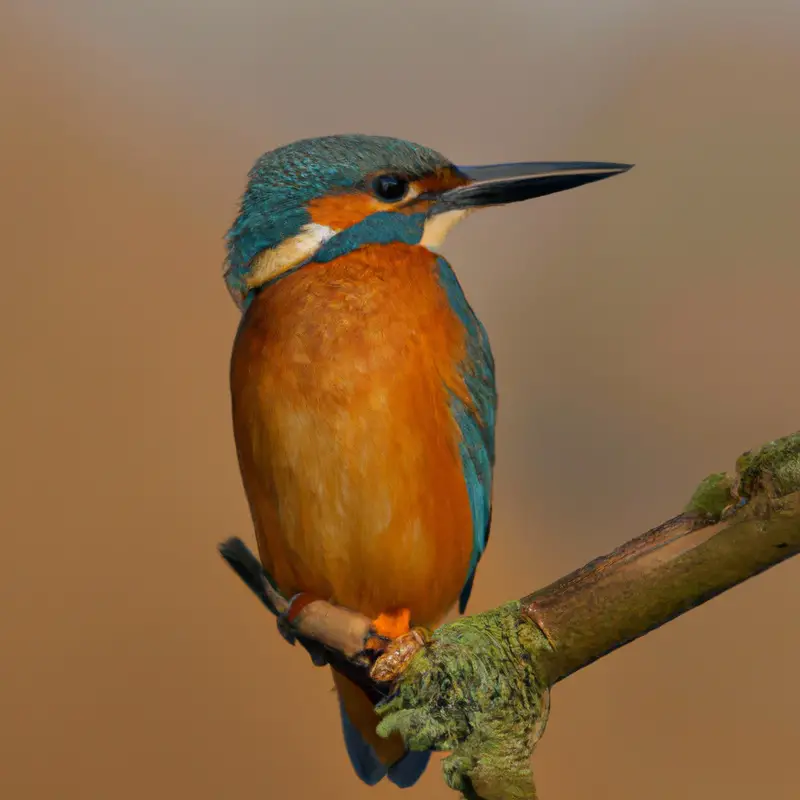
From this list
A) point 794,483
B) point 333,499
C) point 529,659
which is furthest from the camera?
point 333,499

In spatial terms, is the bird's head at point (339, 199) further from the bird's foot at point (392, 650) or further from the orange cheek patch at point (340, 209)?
the bird's foot at point (392, 650)

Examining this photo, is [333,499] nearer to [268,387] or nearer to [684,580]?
[268,387]

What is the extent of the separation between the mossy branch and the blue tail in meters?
0.16

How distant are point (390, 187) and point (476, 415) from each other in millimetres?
218

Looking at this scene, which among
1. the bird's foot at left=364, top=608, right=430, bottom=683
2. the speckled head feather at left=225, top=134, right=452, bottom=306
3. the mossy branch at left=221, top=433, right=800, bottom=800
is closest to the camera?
the mossy branch at left=221, top=433, right=800, bottom=800

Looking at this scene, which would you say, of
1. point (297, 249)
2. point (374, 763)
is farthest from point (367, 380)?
point (374, 763)

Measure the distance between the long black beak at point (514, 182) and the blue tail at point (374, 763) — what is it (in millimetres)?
492

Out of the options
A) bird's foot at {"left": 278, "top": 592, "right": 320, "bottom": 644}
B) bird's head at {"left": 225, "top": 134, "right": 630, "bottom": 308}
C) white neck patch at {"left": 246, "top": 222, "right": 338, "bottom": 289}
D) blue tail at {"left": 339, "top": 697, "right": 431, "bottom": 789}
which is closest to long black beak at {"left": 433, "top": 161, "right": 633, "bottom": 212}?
bird's head at {"left": 225, "top": 134, "right": 630, "bottom": 308}

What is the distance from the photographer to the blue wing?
0.80 metres

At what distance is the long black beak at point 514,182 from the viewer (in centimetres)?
83

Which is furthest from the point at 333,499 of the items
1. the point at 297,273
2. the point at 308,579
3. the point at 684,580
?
the point at 684,580

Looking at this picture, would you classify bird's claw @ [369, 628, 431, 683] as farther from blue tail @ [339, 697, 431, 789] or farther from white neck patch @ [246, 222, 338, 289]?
white neck patch @ [246, 222, 338, 289]

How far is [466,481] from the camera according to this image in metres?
0.80

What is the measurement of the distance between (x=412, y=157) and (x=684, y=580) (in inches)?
17.7
